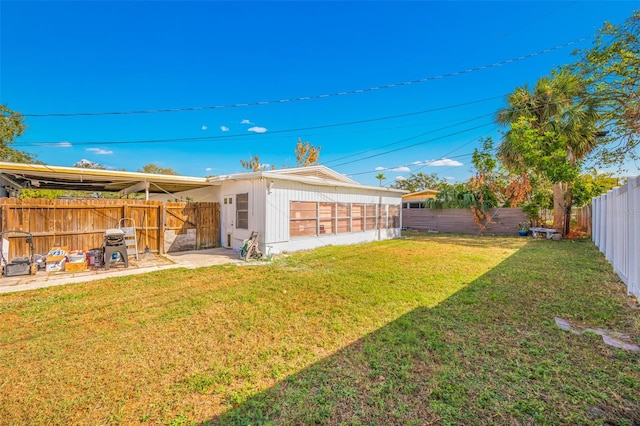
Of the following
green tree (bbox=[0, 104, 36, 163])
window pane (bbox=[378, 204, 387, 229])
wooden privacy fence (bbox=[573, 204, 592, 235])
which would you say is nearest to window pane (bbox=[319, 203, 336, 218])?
window pane (bbox=[378, 204, 387, 229])

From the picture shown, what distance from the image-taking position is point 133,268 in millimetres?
6453

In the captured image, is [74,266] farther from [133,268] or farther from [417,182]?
[417,182]

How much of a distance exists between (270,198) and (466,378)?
6.69 m

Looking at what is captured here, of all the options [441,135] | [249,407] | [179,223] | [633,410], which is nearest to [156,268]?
[179,223]

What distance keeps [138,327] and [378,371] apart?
3.01m

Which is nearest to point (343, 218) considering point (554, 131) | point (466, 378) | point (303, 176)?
point (303, 176)

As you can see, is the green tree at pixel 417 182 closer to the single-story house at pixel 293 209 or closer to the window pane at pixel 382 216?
the window pane at pixel 382 216

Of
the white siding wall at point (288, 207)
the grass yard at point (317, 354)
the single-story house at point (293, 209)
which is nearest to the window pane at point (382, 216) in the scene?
the single-story house at point (293, 209)

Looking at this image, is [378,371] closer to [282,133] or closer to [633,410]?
[633,410]

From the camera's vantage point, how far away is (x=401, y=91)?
14.6 meters

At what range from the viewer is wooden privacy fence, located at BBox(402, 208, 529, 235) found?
46.0 ft

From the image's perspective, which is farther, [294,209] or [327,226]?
[327,226]

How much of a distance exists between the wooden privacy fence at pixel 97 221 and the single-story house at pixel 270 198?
2.26ft

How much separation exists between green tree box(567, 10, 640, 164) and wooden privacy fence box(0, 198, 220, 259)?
12.9m
